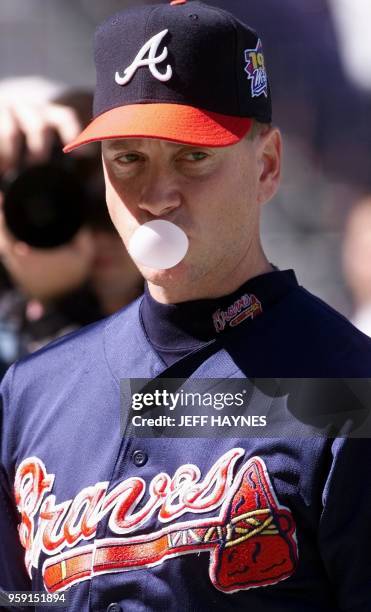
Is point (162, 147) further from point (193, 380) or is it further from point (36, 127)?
point (36, 127)

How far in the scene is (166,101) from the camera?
3.61 ft

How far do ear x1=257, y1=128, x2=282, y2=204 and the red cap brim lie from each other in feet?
0.14

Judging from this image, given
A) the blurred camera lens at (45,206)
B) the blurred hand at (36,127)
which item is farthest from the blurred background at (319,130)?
the blurred camera lens at (45,206)

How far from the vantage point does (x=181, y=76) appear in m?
1.09

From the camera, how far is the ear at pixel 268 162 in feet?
3.76

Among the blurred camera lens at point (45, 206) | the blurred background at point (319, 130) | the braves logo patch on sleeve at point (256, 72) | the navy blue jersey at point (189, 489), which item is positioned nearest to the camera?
the navy blue jersey at point (189, 489)

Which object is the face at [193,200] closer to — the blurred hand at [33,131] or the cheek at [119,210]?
the cheek at [119,210]

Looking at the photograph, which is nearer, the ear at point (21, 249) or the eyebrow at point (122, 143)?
the eyebrow at point (122, 143)

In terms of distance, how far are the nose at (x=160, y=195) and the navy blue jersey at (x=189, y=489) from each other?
0.45ft

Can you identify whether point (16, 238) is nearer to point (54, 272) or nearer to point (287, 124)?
point (54, 272)

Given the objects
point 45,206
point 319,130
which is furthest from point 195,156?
point 319,130

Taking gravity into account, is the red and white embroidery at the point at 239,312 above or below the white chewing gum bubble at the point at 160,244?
below

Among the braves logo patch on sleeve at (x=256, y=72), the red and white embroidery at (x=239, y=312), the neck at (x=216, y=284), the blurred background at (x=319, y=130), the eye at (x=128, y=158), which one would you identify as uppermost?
the braves logo patch on sleeve at (x=256, y=72)

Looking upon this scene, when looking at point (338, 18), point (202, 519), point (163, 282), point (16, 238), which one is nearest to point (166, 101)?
point (163, 282)
